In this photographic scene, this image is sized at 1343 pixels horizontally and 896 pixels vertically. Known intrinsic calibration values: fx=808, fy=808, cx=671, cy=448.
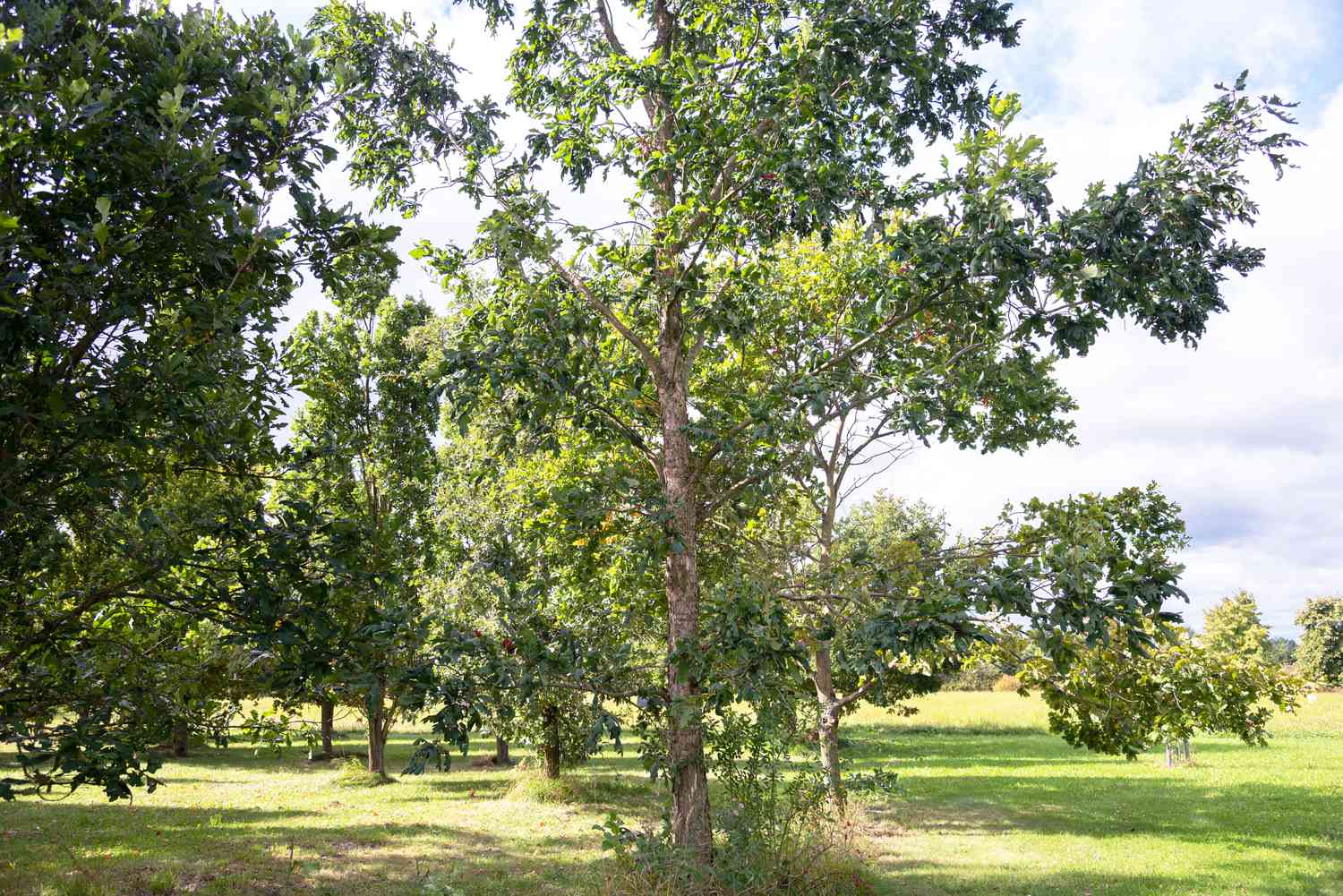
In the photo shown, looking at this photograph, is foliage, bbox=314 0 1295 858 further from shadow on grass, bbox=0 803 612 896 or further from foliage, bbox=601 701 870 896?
shadow on grass, bbox=0 803 612 896

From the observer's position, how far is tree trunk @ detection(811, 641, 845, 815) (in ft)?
41.6

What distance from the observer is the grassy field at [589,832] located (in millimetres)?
11234

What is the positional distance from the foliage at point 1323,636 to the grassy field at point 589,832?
29780mm

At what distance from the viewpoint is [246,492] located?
648cm

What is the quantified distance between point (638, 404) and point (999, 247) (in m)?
4.32

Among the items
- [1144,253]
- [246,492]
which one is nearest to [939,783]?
[1144,253]

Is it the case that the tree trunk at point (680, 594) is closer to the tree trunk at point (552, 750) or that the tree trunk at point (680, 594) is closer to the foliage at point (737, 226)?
the foliage at point (737, 226)

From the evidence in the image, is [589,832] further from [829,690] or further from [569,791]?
[829,690]

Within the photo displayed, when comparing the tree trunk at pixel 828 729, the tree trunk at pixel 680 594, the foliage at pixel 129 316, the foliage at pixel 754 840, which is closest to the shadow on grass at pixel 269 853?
the foliage at pixel 754 840

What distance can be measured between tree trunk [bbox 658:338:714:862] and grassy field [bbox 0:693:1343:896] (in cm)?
274

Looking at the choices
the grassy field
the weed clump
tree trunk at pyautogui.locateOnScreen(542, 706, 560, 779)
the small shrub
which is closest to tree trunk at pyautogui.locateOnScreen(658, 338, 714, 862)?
the grassy field

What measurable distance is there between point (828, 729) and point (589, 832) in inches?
191

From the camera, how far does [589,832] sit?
48.9 feet

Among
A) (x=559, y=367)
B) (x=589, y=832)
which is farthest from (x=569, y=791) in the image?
(x=559, y=367)
